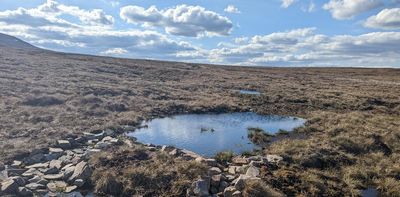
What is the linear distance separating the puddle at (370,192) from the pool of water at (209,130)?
7.84 metres

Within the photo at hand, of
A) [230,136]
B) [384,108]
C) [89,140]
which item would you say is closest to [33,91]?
[89,140]

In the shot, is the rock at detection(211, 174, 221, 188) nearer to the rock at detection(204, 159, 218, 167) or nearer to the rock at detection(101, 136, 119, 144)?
the rock at detection(204, 159, 218, 167)

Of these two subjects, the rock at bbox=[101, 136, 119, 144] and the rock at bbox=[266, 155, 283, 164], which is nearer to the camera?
the rock at bbox=[266, 155, 283, 164]

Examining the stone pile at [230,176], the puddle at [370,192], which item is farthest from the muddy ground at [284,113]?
the stone pile at [230,176]

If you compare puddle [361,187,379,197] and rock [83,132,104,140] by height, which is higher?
rock [83,132,104,140]

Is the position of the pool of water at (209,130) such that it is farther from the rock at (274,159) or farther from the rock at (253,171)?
the rock at (253,171)

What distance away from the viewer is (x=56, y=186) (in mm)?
16094

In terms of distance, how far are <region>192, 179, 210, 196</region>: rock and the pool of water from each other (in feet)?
18.8

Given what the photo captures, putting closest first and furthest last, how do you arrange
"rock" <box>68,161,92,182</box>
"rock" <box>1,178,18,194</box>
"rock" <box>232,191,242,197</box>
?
1. "rock" <box>1,178,18,194</box>
2. "rock" <box>232,191,242,197</box>
3. "rock" <box>68,161,92,182</box>

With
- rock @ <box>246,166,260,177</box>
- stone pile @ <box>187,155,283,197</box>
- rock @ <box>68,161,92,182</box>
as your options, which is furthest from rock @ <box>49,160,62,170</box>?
rock @ <box>246,166,260,177</box>

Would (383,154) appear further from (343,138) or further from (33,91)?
(33,91)

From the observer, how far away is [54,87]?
1730 inches

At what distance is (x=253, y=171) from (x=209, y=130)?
38.6 feet

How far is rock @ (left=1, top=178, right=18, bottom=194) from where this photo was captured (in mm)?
15107
